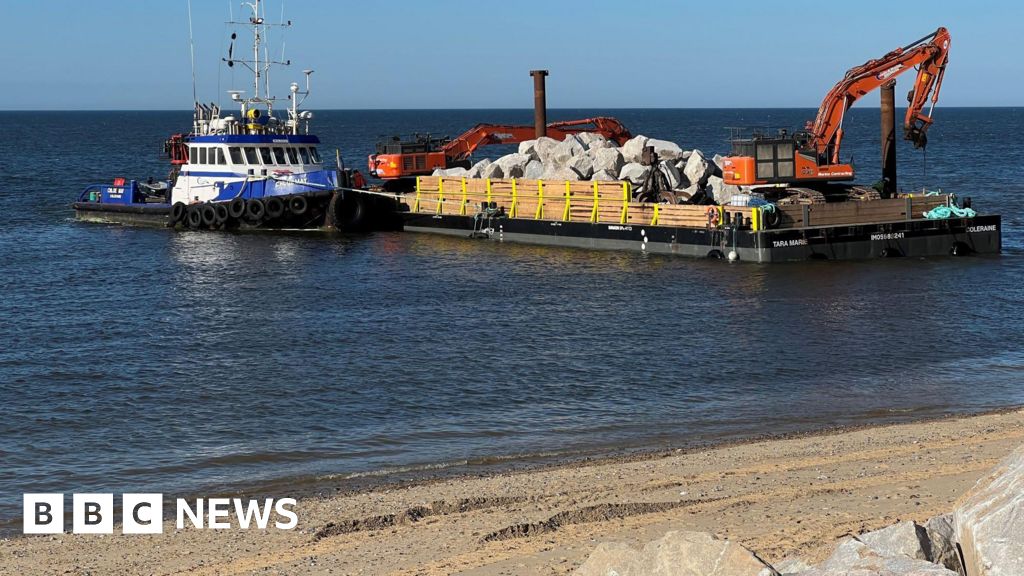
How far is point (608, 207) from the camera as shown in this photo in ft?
113

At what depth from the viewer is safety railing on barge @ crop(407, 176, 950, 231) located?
103 feet

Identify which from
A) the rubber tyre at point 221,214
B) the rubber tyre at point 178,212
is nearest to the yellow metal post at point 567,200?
the rubber tyre at point 221,214

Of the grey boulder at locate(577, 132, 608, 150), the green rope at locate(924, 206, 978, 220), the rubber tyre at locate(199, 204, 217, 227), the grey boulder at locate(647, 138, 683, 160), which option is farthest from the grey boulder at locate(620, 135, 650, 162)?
the rubber tyre at locate(199, 204, 217, 227)

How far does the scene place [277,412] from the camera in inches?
656

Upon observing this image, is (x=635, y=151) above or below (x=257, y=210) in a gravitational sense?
above

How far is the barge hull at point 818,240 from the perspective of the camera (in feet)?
101

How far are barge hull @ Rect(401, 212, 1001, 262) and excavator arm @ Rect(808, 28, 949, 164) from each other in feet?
11.2

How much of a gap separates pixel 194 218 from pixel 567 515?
31.8 metres

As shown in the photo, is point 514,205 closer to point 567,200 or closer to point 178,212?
point 567,200

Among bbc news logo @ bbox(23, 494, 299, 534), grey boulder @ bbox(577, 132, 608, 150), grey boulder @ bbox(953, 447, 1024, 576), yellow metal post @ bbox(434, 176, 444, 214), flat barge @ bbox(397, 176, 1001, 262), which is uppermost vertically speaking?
grey boulder @ bbox(577, 132, 608, 150)

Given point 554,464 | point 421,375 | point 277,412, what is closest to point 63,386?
point 277,412

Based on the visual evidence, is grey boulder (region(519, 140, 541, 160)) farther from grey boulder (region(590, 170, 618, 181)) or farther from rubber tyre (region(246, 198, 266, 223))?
rubber tyre (region(246, 198, 266, 223))

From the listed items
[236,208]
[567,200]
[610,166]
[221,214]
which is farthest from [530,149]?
[221,214]

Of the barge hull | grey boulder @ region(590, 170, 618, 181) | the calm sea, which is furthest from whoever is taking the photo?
grey boulder @ region(590, 170, 618, 181)
